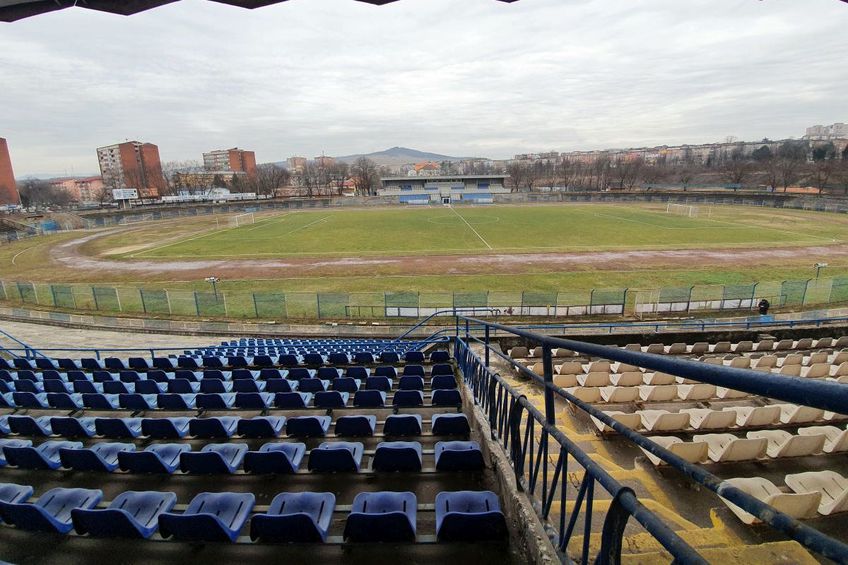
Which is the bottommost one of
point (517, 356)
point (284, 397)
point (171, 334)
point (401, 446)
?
point (171, 334)

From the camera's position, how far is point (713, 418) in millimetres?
6770

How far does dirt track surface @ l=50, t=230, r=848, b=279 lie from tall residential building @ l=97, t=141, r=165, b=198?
393 feet

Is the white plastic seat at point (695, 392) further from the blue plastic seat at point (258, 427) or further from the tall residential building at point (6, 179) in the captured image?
Result: the tall residential building at point (6, 179)

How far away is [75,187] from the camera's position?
182875mm

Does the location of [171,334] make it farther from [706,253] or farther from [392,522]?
[706,253]

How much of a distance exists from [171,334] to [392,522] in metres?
21.1

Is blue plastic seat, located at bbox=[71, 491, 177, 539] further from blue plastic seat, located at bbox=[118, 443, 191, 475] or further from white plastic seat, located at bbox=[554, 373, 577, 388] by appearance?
white plastic seat, located at bbox=[554, 373, 577, 388]

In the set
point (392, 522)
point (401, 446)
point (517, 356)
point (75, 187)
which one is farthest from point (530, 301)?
point (75, 187)

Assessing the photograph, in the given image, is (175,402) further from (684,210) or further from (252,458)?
(684,210)

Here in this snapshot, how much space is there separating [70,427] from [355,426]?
484cm

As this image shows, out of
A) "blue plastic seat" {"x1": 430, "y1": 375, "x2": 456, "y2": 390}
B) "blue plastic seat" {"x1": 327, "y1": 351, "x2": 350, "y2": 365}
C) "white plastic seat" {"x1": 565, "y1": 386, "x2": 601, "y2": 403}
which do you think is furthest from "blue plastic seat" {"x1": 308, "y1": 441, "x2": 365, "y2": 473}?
"blue plastic seat" {"x1": 327, "y1": 351, "x2": 350, "y2": 365}

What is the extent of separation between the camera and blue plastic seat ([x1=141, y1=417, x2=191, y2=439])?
268 inches

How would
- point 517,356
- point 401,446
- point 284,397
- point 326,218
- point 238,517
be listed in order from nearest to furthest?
point 238,517
point 401,446
point 284,397
point 517,356
point 326,218

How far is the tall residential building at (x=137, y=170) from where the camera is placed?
5610 inches
